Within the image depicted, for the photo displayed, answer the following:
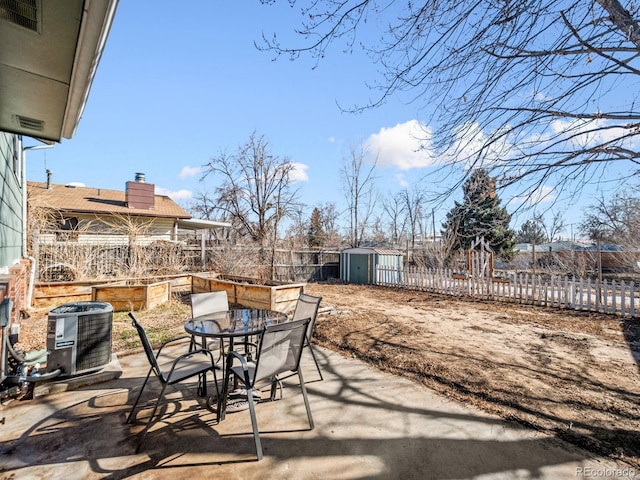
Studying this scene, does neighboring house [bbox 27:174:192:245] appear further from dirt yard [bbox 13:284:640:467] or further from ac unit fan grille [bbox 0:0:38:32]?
ac unit fan grille [bbox 0:0:38:32]

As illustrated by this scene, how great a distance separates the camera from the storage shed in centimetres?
1356

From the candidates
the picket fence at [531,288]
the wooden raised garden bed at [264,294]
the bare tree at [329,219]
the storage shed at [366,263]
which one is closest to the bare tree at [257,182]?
the storage shed at [366,263]

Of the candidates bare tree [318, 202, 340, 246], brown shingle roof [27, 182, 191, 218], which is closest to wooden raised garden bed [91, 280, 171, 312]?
brown shingle roof [27, 182, 191, 218]

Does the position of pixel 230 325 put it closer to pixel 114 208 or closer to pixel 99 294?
pixel 99 294

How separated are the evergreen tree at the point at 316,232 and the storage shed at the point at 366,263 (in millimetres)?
10201

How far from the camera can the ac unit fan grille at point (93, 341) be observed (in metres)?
3.26

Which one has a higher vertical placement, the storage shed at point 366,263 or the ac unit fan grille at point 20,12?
the ac unit fan grille at point 20,12

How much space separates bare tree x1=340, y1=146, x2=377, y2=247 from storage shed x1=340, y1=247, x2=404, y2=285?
6.09m

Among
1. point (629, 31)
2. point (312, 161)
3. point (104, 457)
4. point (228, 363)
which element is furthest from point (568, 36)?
point (312, 161)

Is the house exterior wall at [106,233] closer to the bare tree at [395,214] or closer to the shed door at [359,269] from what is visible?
the shed door at [359,269]

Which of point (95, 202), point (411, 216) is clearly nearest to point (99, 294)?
point (95, 202)

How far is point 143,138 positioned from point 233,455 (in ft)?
38.0

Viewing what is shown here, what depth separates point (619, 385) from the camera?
3.33m

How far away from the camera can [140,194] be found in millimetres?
14438
